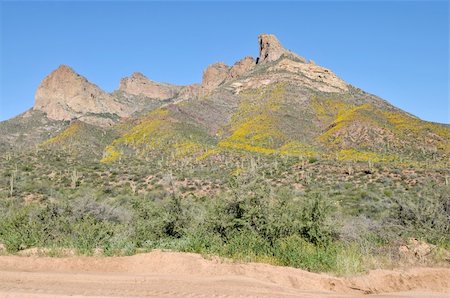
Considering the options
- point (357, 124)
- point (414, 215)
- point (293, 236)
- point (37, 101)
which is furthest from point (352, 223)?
point (37, 101)

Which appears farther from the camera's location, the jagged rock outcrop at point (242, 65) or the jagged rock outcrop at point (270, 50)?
the jagged rock outcrop at point (242, 65)

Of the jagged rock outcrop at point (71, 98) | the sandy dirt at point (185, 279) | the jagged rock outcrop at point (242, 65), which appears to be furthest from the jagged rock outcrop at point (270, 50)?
the sandy dirt at point (185, 279)

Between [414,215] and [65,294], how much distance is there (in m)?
13.2

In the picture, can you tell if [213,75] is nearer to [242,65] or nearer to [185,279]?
[242,65]

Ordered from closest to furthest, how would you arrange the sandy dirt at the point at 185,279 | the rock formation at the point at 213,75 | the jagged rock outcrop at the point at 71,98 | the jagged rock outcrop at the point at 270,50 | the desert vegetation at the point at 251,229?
the sandy dirt at the point at 185,279 → the desert vegetation at the point at 251,229 → the jagged rock outcrop at the point at 270,50 → the jagged rock outcrop at the point at 71,98 → the rock formation at the point at 213,75

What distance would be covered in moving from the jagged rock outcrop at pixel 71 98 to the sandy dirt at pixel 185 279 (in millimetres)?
154984

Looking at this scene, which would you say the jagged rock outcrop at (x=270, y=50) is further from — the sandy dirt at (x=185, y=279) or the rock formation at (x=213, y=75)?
the sandy dirt at (x=185, y=279)

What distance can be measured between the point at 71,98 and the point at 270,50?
81698 millimetres

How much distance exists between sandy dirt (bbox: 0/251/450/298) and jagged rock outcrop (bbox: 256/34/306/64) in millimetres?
127625

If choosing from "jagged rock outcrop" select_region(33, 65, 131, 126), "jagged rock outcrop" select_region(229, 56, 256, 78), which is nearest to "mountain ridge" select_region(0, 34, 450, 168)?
"jagged rock outcrop" select_region(229, 56, 256, 78)

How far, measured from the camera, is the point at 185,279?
1009 centimetres

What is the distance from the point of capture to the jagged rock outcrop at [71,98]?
165 meters

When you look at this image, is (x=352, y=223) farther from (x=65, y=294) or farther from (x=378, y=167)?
(x=378, y=167)

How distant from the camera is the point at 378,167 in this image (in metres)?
47.1
